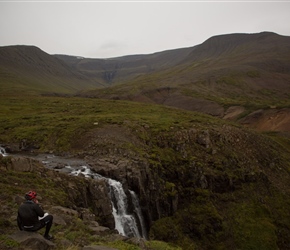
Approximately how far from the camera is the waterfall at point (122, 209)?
31847 mm

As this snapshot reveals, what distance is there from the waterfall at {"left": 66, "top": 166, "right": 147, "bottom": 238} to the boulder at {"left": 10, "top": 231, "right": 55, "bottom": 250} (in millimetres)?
17851

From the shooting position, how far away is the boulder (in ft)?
43.4

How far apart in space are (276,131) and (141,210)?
62609 mm

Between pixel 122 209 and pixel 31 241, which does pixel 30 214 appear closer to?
pixel 31 241

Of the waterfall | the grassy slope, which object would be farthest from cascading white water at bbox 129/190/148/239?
the grassy slope

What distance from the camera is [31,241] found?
13.4 meters

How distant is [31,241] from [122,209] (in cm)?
2036

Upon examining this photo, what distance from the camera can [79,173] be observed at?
110ft

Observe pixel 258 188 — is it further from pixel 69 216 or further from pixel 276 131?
pixel 276 131

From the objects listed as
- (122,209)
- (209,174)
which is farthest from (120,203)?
(209,174)

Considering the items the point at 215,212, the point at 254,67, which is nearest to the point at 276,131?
the point at 215,212

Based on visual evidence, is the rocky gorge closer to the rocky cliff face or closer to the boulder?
the rocky cliff face

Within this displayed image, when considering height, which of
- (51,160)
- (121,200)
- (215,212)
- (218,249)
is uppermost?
(51,160)

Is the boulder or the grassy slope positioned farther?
the grassy slope
